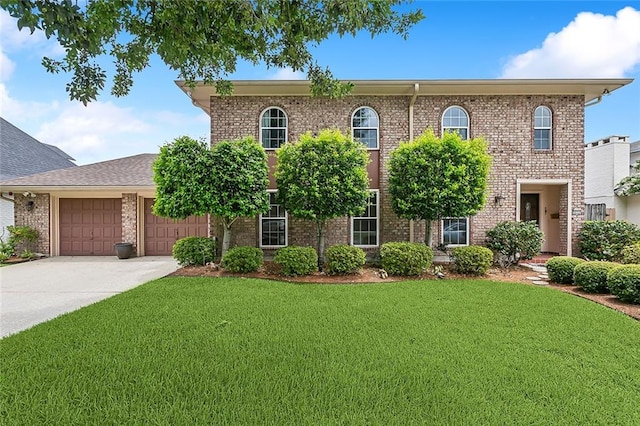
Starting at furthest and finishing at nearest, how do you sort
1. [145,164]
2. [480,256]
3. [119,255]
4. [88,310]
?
1. [145,164]
2. [119,255]
3. [480,256]
4. [88,310]

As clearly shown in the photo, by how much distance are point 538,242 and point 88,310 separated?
35.6 ft

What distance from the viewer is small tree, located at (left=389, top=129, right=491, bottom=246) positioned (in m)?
7.90

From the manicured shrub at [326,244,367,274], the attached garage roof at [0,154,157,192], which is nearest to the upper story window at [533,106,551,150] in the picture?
the manicured shrub at [326,244,367,274]

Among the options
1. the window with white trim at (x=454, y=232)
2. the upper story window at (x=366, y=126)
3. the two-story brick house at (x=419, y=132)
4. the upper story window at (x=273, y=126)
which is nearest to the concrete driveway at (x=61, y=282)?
the two-story brick house at (x=419, y=132)

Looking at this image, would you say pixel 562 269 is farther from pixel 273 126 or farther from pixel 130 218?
pixel 130 218

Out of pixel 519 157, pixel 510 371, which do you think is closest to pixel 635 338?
pixel 510 371

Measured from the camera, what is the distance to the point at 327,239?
9.66 meters

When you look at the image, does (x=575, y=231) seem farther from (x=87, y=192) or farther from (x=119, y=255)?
(x=87, y=192)

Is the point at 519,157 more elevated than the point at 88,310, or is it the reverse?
the point at 519,157

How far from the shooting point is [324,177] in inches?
307

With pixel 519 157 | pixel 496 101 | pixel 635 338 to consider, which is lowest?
pixel 635 338

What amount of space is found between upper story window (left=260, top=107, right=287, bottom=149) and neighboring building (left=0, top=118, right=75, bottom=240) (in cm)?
1066

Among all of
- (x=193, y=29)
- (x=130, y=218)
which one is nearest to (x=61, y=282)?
(x=130, y=218)

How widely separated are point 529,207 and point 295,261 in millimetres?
8930
